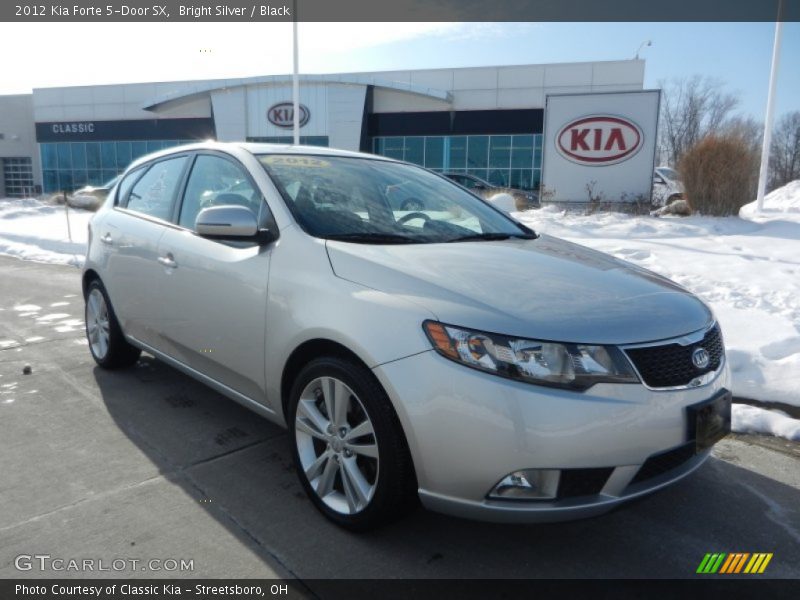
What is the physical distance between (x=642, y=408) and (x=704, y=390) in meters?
0.40

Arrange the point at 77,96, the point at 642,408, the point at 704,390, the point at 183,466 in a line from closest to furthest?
the point at 642,408 → the point at 704,390 → the point at 183,466 → the point at 77,96

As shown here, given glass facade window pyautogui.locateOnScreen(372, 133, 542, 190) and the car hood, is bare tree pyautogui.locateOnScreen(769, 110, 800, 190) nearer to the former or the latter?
glass facade window pyautogui.locateOnScreen(372, 133, 542, 190)

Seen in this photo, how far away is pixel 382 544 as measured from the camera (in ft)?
8.09

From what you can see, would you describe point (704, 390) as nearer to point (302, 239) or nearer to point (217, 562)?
point (302, 239)

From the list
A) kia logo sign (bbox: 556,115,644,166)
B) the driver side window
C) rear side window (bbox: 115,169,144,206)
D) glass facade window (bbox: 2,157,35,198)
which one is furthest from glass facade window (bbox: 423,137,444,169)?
the driver side window

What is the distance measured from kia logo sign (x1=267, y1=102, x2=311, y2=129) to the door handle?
31396mm

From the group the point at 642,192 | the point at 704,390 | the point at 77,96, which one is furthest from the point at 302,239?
the point at 77,96

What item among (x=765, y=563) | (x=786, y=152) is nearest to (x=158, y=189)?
(x=765, y=563)

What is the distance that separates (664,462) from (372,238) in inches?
60.5

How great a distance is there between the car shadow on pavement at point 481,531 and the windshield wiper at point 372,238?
1.23 metres

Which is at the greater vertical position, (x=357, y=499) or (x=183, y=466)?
(x=357, y=499)

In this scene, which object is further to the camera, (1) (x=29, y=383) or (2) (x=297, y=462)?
(1) (x=29, y=383)

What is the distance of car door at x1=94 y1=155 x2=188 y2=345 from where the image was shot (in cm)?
369

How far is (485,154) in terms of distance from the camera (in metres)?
33.3
